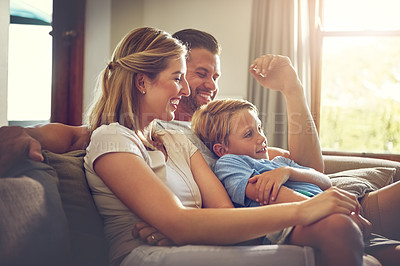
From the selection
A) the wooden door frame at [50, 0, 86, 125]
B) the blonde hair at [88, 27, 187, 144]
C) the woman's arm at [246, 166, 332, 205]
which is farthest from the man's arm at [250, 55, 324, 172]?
the wooden door frame at [50, 0, 86, 125]

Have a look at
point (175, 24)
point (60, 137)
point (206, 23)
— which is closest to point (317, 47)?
point (206, 23)

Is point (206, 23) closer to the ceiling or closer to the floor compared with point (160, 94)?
closer to the ceiling

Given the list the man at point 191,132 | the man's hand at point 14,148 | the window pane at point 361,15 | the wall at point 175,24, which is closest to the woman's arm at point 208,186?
the man at point 191,132

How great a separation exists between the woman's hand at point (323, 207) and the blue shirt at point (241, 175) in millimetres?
306

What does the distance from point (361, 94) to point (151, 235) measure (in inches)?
129

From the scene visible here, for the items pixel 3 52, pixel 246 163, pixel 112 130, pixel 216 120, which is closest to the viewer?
pixel 112 130

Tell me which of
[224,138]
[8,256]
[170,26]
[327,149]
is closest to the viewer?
[8,256]

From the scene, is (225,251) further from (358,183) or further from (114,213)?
(358,183)

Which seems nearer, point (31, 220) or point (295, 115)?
point (31, 220)

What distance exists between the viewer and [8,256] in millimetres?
963

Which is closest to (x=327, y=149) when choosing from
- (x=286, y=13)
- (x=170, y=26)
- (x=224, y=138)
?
(x=286, y=13)

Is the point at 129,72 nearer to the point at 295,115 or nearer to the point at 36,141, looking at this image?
the point at 36,141

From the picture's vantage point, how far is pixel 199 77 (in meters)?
2.00

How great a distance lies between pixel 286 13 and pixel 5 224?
133 inches
